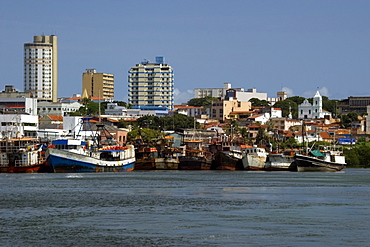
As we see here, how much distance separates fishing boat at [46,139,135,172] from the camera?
294ft

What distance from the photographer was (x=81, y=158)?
9131 centimetres

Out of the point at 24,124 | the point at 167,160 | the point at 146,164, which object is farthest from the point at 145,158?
the point at 24,124

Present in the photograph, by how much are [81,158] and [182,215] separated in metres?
48.7

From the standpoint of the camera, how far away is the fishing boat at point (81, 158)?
8969cm

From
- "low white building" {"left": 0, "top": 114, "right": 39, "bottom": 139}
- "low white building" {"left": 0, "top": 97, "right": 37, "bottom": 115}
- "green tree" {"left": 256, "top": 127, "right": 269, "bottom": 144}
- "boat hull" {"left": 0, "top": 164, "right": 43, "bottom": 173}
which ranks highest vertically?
"low white building" {"left": 0, "top": 97, "right": 37, "bottom": 115}

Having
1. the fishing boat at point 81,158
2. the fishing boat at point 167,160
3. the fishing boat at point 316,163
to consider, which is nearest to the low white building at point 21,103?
the fishing boat at point 167,160

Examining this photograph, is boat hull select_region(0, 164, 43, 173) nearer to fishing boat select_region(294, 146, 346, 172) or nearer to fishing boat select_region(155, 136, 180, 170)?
fishing boat select_region(155, 136, 180, 170)

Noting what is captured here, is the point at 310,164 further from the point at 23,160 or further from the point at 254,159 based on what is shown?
the point at 23,160

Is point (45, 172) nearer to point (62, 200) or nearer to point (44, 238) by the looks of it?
point (62, 200)

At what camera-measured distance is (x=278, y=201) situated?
174ft

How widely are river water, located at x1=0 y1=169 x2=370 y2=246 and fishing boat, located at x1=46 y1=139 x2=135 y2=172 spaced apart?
22.3 metres

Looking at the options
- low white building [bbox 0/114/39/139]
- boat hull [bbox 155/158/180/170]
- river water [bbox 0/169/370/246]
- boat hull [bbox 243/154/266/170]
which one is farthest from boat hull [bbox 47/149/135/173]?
low white building [bbox 0/114/39/139]

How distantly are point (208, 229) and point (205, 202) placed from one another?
13501mm

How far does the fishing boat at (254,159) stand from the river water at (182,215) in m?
41.7
